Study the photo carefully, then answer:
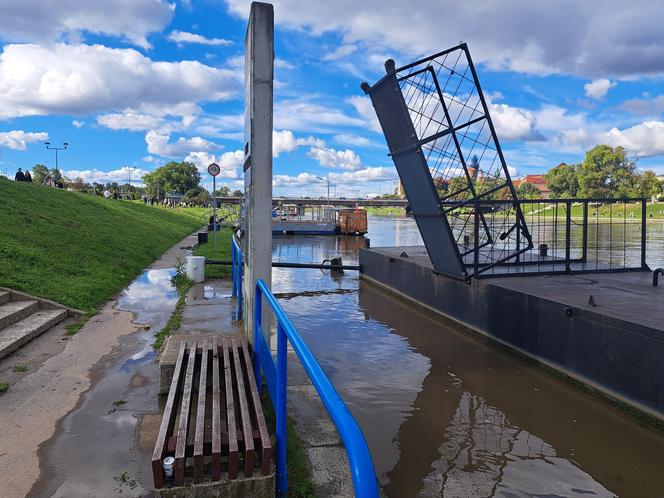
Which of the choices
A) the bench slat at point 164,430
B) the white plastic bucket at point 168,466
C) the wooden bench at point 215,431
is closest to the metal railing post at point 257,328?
the wooden bench at point 215,431

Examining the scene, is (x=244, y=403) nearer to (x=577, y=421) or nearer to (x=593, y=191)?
(x=577, y=421)

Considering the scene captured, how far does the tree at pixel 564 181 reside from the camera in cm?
8500

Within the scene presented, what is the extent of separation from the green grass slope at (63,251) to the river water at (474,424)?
4.36 m

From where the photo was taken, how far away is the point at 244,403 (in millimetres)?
3693

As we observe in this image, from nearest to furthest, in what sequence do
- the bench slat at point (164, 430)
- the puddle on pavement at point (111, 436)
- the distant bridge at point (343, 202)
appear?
the bench slat at point (164, 430), the puddle on pavement at point (111, 436), the distant bridge at point (343, 202)

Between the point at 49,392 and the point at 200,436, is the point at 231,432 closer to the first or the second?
the point at 200,436

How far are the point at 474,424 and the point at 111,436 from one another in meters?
3.59

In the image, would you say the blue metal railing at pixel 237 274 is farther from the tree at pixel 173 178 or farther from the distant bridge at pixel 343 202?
the tree at pixel 173 178

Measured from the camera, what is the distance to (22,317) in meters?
7.50

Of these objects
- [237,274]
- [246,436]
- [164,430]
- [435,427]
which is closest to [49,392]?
[164,430]

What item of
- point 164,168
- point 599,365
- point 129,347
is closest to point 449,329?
point 599,365

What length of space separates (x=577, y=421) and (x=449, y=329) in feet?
14.3

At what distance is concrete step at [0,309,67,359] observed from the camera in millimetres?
6312

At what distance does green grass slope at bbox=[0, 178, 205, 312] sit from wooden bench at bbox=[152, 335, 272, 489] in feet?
17.3
